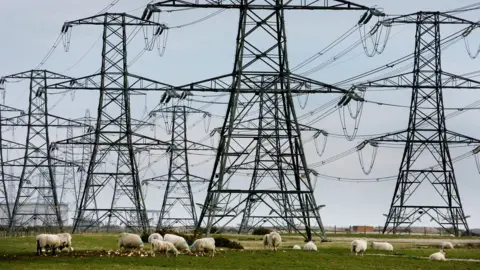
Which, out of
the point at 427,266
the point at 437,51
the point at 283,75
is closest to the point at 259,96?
the point at 283,75

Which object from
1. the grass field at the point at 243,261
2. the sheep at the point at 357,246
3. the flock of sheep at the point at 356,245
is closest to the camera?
the grass field at the point at 243,261

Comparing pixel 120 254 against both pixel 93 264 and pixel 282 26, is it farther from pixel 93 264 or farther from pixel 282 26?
pixel 282 26

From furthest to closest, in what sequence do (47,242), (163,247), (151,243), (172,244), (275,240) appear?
(275,240)
(151,243)
(172,244)
(163,247)
(47,242)

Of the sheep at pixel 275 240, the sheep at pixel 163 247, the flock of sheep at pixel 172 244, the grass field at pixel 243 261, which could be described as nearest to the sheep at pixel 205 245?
the flock of sheep at pixel 172 244

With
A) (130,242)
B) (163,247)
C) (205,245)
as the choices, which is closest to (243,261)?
(163,247)

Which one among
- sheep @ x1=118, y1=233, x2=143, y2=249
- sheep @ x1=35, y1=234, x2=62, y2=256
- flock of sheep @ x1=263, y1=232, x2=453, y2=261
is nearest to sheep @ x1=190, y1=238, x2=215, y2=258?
sheep @ x1=118, y1=233, x2=143, y2=249

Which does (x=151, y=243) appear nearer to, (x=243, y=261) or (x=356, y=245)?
(x=243, y=261)

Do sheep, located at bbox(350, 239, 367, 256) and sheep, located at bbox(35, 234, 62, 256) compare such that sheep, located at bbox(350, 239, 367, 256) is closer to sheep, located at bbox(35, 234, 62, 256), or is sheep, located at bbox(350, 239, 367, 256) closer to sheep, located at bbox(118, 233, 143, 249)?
sheep, located at bbox(118, 233, 143, 249)

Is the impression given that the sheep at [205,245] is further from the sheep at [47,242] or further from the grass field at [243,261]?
the sheep at [47,242]

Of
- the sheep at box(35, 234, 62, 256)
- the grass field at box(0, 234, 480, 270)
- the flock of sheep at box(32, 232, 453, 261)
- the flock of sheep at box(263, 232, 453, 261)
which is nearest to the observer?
the grass field at box(0, 234, 480, 270)

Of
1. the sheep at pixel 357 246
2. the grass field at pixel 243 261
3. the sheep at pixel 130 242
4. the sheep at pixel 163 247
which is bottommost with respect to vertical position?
the grass field at pixel 243 261

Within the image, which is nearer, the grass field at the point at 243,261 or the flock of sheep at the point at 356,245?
the grass field at the point at 243,261

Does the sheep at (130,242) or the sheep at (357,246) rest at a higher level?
the sheep at (130,242)

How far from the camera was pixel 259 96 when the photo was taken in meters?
61.0
